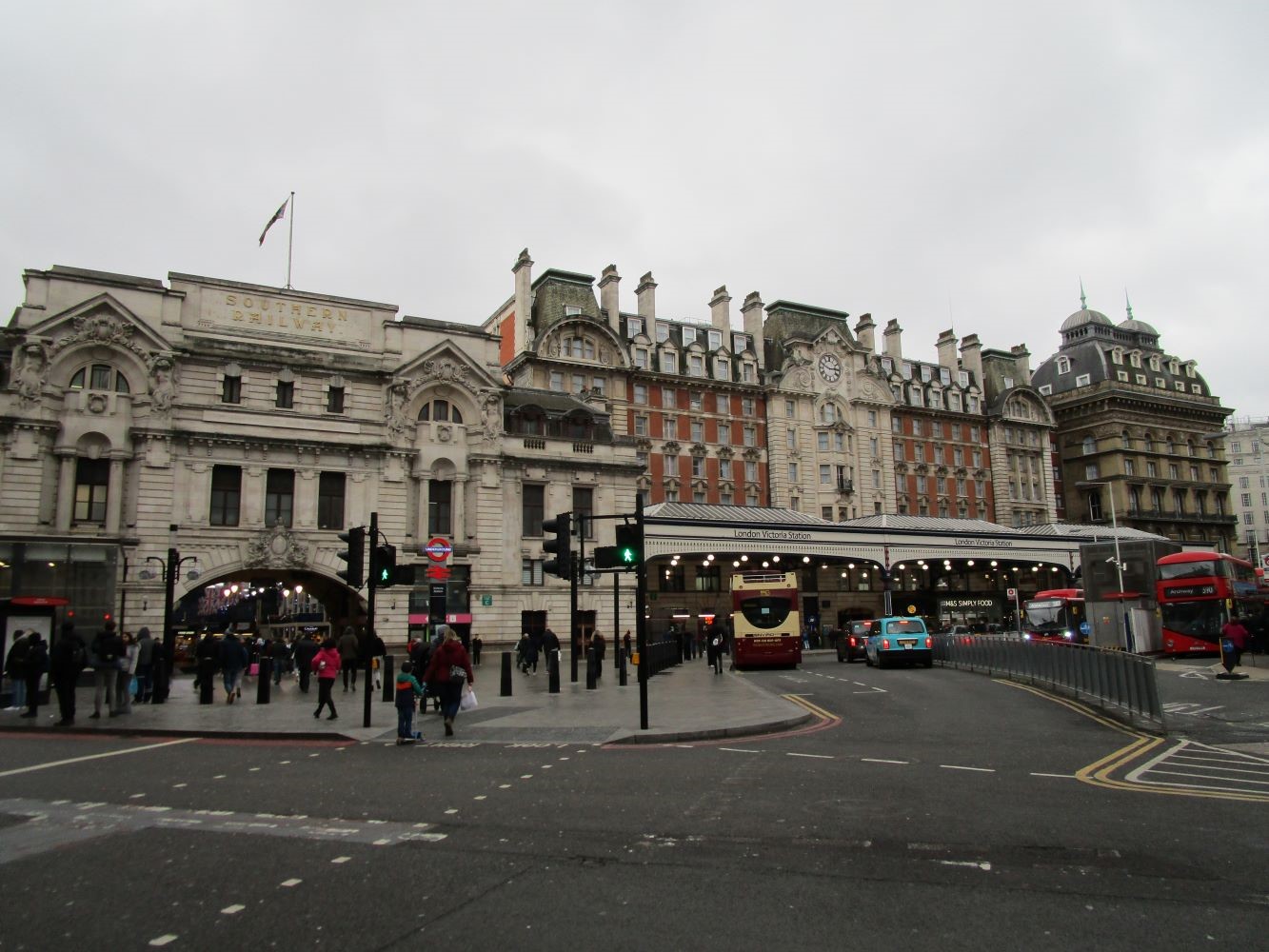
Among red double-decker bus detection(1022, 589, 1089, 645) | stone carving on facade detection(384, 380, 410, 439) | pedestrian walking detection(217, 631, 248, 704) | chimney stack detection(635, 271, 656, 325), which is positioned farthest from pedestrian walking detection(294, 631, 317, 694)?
chimney stack detection(635, 271, 656, 325)

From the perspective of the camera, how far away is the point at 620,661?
25922 mm

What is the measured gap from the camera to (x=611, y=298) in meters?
63.4

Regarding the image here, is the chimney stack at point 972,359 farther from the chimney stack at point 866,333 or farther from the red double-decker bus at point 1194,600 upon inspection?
the red double-decker bus at point 1194,600

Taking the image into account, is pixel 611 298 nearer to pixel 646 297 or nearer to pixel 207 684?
pixel 646 297

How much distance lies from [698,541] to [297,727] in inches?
1395

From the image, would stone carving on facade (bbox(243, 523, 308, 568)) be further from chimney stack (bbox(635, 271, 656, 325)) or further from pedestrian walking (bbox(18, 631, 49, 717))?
chimney stack (bbox(635, 271, 656, 325))

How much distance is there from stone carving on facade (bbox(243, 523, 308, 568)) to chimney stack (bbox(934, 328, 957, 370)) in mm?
60975

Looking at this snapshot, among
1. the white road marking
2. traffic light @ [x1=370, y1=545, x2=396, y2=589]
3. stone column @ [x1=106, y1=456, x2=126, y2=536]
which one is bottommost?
the white road marking

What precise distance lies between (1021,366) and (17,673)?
3353 inches

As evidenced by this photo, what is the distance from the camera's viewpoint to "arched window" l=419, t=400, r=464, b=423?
1700 inches

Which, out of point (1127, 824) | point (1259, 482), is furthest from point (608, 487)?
point (1259, 482)

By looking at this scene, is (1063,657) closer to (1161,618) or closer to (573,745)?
(573,745)

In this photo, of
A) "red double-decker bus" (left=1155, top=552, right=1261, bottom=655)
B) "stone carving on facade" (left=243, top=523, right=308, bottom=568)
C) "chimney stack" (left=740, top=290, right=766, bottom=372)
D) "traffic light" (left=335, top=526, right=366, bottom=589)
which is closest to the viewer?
"traffic light" (left=335, top=526, right=366, bottom=589)

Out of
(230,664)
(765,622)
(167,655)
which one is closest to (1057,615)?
(765,622)
